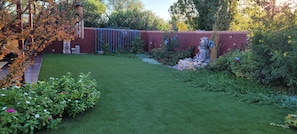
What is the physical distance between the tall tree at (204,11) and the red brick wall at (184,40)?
159 cm

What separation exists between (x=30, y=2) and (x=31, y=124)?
65.6 inches

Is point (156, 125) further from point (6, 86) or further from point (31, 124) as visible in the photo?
point (6, 86)

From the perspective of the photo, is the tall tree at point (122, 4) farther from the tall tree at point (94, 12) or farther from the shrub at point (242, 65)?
the shrub at point (242, 65)

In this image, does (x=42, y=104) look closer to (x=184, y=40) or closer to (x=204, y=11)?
(x=184, y=40)

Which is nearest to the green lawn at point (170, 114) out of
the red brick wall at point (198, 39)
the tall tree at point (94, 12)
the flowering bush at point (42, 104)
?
the flowering bush at point (42, 104)

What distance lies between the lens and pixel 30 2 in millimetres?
3270

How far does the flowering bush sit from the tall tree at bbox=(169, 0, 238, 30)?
8.76 meters

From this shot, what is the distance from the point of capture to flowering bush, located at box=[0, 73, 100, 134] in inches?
101

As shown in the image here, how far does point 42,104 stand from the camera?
2.92m

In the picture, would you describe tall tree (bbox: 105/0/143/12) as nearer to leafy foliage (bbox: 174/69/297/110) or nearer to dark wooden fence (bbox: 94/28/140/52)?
dark wooden fence (bbox: 94/28/140/52)

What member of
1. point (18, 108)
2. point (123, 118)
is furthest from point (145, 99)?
point (18, 108)

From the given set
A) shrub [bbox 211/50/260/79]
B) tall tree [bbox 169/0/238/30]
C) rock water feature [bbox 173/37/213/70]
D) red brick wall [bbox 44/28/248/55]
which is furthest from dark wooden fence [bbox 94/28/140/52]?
shrub [bbox 211/50/260/79]

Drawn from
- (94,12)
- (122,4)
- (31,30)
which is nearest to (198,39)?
(31,30)

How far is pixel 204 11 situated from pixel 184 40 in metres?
3.46
